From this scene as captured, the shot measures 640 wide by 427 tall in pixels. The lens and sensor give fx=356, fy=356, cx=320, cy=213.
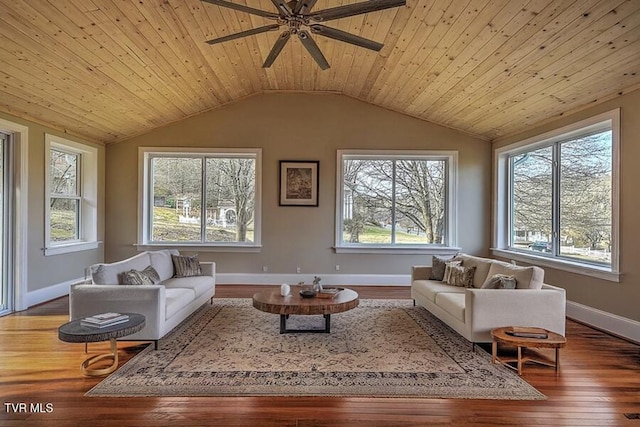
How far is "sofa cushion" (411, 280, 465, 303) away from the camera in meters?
4.27

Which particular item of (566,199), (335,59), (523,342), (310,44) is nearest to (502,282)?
(523,342)

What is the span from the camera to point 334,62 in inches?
207

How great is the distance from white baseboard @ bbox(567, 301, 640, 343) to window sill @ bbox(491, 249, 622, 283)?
42 cm

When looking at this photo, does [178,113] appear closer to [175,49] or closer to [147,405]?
[175,49]

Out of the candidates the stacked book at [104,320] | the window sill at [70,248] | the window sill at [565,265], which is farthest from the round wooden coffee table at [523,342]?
the window sill at [70,248]

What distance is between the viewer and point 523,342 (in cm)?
295

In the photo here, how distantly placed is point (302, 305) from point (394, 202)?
3.65 metres

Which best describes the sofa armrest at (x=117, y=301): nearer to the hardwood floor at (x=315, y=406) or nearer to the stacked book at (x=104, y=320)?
the stacked book at (x=104, y=320)

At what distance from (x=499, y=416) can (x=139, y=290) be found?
10.2 ft

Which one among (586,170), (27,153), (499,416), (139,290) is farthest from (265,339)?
(586,170)

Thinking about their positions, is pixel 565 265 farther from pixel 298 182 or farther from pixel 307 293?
pixel 298 182

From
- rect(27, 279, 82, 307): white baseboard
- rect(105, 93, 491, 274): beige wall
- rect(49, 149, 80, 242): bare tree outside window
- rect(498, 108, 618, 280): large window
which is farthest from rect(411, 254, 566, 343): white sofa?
rect(49, 149, 80, 242): bare tree outside window

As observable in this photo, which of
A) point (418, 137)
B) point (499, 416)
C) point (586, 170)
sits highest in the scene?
point (418, 137)

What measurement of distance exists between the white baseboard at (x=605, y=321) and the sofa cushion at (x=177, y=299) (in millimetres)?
4778
